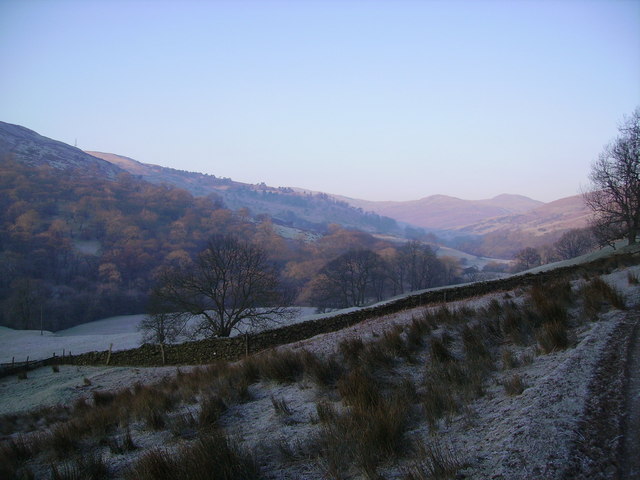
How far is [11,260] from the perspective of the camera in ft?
291

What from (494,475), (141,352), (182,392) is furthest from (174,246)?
(494,475)

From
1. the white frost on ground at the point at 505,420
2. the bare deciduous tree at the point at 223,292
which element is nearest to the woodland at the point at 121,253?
the bare deciduous tree at the point at 223,292

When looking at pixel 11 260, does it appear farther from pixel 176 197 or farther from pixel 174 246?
pixel 176 197

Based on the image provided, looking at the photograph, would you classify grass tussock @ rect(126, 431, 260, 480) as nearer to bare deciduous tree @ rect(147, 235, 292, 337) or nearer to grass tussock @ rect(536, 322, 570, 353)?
grass tussock @ rect(536, 322, 570, 353)

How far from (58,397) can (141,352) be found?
22.7 feet

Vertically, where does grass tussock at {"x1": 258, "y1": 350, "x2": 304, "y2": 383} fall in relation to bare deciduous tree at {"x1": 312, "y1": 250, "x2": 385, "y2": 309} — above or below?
above

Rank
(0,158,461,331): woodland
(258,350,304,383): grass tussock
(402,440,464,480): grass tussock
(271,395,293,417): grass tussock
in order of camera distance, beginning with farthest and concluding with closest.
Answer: (0,158,461,331): woodland
(258,350,304,383): grass tussock
(271,395,293,417): grass tussock
(402,440,464,480): grass tussock

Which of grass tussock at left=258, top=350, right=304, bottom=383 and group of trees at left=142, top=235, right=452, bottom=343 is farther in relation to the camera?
group of trees at left=142, top=235, right=452, bottom=343

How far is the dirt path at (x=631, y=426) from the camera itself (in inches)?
118

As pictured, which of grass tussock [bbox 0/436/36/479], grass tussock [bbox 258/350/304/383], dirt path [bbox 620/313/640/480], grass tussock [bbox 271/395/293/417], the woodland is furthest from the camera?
the woodland

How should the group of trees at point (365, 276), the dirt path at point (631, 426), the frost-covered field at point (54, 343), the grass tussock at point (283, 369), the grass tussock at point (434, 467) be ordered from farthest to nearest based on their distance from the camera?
1. the group of trees at point (365, 276)
2. the frost-covered field at point (54, 343)
3. the grass tussock at point (283, 369)
4. the grass tussock at point (434, 467)
5. the dirt path at point (631, 426)

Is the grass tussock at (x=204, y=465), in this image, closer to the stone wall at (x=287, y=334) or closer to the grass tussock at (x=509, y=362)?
the grass tussock at (x=509, y=362)

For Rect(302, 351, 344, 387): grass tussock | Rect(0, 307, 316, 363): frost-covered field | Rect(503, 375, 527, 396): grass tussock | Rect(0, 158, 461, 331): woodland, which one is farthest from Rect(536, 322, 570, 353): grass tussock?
Rect(0, 158, 461, 331): woodland

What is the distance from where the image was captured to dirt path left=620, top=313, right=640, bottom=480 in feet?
9.85
